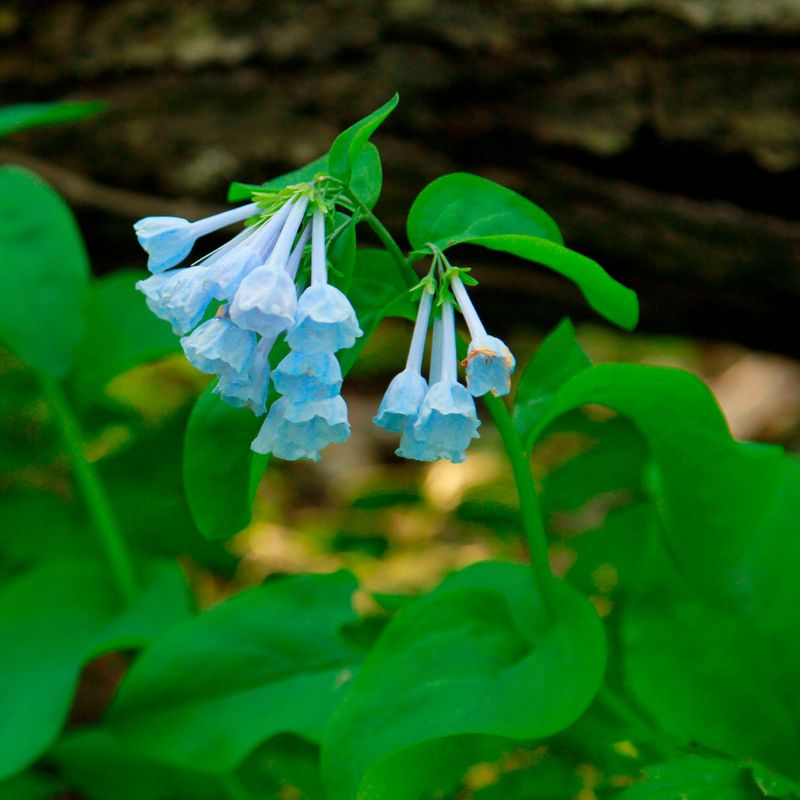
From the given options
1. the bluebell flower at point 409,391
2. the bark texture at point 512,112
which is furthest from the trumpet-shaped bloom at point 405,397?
the bark texture at point 512,112

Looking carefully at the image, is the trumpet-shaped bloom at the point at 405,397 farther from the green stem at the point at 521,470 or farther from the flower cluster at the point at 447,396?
the green stem at the point at 521,470

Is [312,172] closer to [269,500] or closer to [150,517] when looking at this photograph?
[150,517]

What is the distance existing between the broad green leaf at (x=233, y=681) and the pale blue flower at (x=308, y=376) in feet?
2.10

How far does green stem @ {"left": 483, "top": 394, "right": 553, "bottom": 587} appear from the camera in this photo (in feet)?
4.11

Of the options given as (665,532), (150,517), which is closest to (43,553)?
(150,517)

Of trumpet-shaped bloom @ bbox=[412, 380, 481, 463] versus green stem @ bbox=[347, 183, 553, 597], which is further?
green stem @ bbox=[347, 183, 553, 597]

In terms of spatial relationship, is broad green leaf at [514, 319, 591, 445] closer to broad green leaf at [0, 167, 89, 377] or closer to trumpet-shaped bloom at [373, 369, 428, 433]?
trumpet-shaped bloom at [373, 369, 428, 433]

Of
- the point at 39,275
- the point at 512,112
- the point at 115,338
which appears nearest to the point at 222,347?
the point at 39,275

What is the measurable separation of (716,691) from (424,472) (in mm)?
2527

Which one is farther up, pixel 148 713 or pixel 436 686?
pixel 436 686

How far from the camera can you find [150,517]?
229 centimetres

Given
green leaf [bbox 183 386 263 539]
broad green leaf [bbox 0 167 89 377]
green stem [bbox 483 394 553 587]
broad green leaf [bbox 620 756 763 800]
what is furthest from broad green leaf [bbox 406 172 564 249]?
broad green leaf [bbox 0 167 89 377]

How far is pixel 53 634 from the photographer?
1829 mm

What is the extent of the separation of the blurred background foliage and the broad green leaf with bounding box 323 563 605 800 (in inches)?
23.4
